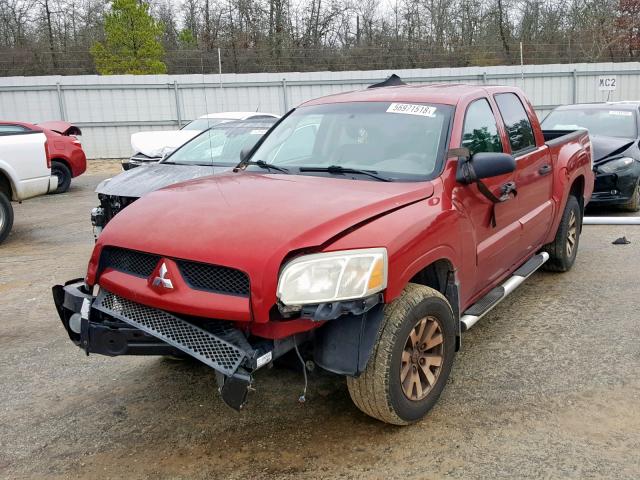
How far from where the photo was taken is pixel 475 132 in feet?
13.4

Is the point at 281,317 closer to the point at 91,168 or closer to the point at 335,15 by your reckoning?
the point at 91,168

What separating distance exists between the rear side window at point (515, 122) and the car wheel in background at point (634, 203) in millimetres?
4270

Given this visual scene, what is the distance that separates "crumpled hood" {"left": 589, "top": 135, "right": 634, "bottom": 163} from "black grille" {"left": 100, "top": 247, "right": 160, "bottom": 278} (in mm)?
7118

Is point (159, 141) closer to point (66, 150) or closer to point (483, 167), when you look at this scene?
point (66, 150)

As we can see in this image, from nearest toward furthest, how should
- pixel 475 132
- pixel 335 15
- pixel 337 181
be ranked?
pixel 337 181 → pixel 475 132 → pixel 335 15

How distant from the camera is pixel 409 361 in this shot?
123 inches

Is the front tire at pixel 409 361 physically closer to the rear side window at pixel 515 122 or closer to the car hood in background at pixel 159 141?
the rear side window at pixel 515 122

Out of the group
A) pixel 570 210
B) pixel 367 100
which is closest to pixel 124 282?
pixel 367 100

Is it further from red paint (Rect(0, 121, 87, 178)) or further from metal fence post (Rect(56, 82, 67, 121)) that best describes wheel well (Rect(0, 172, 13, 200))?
metal fence post (Rect(56, 82, 67, 121))

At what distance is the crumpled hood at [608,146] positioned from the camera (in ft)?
27.3

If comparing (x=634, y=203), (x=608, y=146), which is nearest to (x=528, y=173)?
(x=608, y=146)

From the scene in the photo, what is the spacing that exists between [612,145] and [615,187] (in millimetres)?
655

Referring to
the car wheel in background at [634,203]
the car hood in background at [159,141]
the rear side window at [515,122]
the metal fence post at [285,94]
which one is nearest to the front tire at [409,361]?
the rear side window at [515,122]

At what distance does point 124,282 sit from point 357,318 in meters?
1.19
